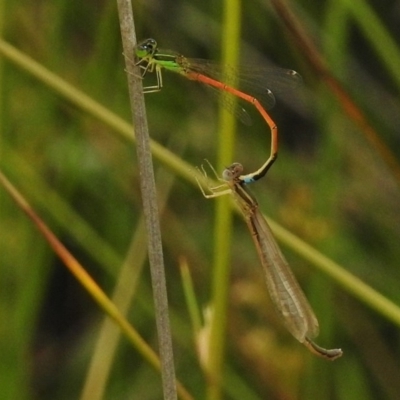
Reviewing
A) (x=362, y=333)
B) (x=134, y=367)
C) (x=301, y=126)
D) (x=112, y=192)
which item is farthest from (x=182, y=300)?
(x=301, y=126)

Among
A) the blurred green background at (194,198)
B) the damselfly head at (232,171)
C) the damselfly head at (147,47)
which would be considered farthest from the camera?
the blurred green background at (194,198)

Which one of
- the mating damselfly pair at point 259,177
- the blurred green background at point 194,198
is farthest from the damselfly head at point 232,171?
the blurred green background at point 194,198

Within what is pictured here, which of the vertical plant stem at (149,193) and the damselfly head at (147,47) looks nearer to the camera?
the vertical plant stem at (149,193)

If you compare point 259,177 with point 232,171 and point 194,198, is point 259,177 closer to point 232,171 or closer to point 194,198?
point 232,171

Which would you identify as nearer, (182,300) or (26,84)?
(26,84)

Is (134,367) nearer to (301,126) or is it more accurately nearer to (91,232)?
(91,232)

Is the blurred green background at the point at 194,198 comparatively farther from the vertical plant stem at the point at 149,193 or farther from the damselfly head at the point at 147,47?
the vertical plant stem at the point at 149,193

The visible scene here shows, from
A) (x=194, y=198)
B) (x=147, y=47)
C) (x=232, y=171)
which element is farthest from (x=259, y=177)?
(x=194, y=198)
